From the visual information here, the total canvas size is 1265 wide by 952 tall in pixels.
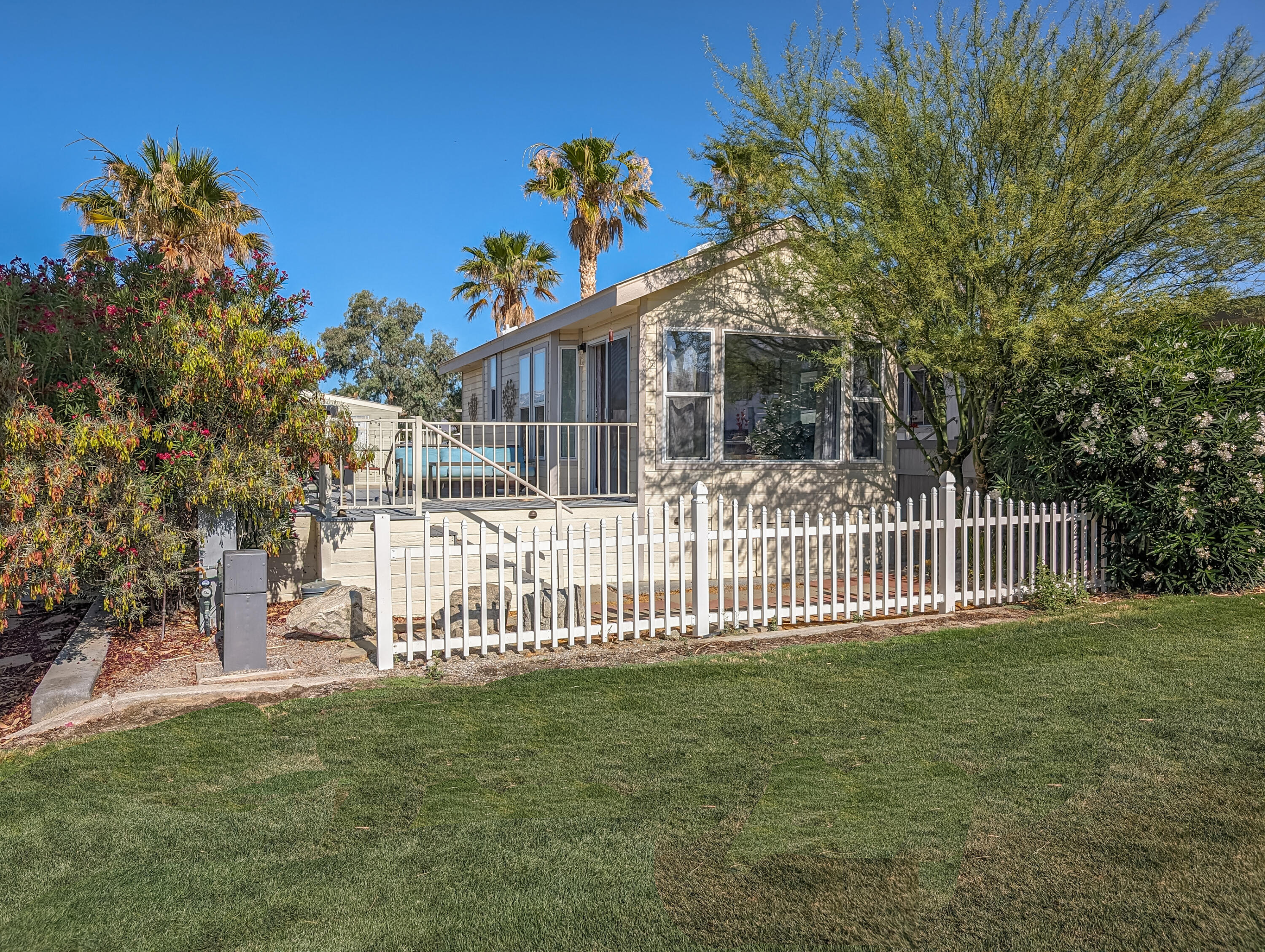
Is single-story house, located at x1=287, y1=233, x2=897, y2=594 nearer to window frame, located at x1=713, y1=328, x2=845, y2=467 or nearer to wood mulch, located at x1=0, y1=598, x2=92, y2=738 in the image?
window frame, located at x1=713, y1=328, x2=845, y2=467

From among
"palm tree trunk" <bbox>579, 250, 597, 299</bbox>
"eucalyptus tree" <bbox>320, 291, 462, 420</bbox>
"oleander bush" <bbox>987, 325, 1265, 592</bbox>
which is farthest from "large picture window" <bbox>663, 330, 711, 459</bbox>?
"eucalyptus tree" <bbox>320, 291, 462, 420</bbox>

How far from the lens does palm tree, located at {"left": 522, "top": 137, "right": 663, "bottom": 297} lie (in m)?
22.3

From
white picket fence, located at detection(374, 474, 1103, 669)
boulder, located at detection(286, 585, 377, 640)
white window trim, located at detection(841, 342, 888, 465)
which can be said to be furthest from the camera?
white window trim, located at detection(841, 342, 888, 465)

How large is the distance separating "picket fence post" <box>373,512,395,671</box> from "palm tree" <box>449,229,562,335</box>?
22.1m

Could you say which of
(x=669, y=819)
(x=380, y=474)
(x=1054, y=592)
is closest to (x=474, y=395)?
(x=380, y=474)

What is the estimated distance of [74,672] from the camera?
5.97 m

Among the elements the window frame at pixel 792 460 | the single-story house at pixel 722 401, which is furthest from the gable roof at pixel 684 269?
the window frame at pixel 792 460

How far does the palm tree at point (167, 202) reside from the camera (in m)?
12.9

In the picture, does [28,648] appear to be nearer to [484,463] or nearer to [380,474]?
[484,463]

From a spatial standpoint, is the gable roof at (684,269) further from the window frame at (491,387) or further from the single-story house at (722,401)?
the window frame at (491,387)

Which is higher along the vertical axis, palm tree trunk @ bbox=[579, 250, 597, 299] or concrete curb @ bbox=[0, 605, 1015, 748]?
palm tree trunk @ bbox=[579, 250, 597, 299]

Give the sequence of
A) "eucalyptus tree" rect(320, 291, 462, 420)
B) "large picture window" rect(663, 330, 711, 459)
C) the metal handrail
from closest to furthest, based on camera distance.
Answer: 1. the metal handrail
2. "large picture window" rect(663, 330, 711, 459)
3. "eucalyptus tree" rect(320, 291, 462, 420)

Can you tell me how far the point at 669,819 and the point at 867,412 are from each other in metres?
8.98

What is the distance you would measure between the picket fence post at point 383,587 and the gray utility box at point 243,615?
0.85 m
